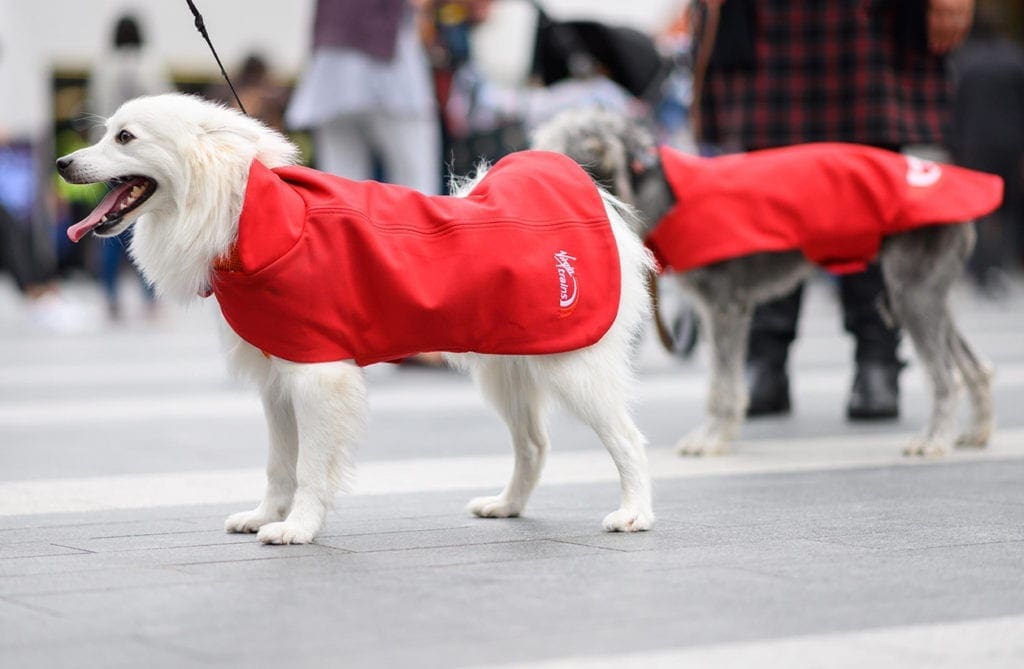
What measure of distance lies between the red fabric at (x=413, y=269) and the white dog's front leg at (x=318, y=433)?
0.18 feet

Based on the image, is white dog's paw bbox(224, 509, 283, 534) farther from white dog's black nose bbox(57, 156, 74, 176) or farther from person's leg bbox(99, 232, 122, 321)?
person's leg bbox(99, 232, 122, 321)

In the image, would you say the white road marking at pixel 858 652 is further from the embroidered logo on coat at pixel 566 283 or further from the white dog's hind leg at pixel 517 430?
the white dog's hind leg at pixel 517 430

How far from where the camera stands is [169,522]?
4789mm

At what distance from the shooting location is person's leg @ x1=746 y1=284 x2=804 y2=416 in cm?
767

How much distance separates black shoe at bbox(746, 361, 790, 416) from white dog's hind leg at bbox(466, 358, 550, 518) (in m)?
2.94

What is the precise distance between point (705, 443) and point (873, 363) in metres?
1.43

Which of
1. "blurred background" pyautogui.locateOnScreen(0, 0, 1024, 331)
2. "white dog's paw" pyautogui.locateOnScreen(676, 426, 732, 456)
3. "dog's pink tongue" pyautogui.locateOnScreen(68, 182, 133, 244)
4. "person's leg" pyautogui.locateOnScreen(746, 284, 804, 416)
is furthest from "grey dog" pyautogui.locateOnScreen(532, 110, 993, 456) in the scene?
"dog's pink tongue" pyautogui.locateOnScreen(68, 182, 133, 244)

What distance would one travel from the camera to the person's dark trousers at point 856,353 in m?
7.49

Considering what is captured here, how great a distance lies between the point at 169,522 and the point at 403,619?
5.30ft

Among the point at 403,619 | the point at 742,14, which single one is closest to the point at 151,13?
the point at 742,14

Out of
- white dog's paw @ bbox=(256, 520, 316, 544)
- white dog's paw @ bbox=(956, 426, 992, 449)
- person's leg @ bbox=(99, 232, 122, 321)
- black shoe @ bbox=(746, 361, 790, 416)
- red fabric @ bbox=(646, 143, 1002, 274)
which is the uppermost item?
red fabric @ bbox=(646, 143, 1002, 274)

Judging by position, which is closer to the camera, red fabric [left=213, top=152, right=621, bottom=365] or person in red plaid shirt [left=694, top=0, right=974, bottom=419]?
red fabric [left=213, top=152, right=621, bottom=365]

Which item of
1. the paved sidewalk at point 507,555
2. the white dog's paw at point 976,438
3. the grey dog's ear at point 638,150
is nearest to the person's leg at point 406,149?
the paved sidewalk at point 507,555

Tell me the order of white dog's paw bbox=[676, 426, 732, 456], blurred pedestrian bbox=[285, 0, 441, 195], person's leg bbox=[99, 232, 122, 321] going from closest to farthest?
white dog's paw bbox=[676, 426, 732, 456]
blurred pedestrian bbox=[285, 0, 441, 195]
person's leg bbox=[99, 232, 122, 321]
